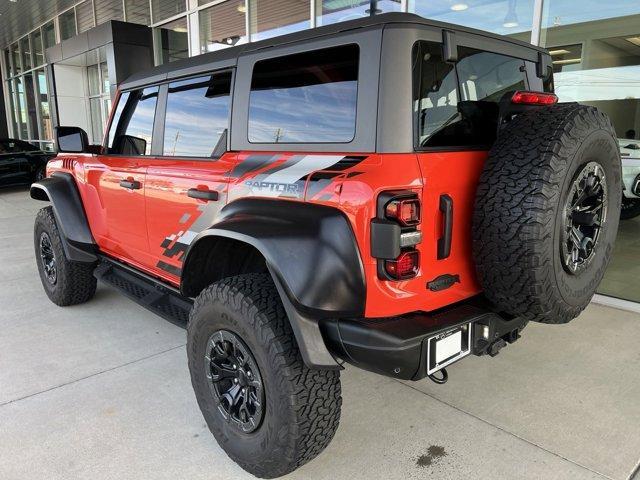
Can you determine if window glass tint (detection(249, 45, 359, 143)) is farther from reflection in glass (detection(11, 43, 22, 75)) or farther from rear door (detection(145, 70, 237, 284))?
reflection in glass (detection(11, 43, 22, 75))

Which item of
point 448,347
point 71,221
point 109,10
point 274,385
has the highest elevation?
point 109,10

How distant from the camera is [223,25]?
8906mm

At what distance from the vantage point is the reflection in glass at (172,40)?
9.98 metres

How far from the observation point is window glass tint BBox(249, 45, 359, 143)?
1.86 metres

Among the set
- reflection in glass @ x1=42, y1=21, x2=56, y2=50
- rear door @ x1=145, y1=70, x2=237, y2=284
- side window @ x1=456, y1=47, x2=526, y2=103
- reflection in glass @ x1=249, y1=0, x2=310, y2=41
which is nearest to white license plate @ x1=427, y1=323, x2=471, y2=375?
side window @ x1=456, y1=47, x2=526, y2=103

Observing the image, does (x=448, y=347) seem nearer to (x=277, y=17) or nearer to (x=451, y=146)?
(x=451, y=146)

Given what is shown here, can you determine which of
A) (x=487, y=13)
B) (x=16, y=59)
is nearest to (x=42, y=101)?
(x=16, y=59)

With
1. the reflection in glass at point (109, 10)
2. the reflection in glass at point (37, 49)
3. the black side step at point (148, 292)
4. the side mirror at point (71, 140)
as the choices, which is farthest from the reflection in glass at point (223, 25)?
the reflection in glass at point (37, 49)

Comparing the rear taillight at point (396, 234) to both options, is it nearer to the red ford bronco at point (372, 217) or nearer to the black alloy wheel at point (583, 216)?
the red ford bronco at point (372, 217)

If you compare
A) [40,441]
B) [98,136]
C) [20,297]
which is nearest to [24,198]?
[98,136]

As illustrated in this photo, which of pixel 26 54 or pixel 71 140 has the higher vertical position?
pixel 26 54

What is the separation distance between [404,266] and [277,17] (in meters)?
6.97

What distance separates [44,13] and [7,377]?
16.5 m

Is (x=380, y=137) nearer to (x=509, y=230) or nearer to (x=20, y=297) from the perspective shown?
(x=509, y=230)
